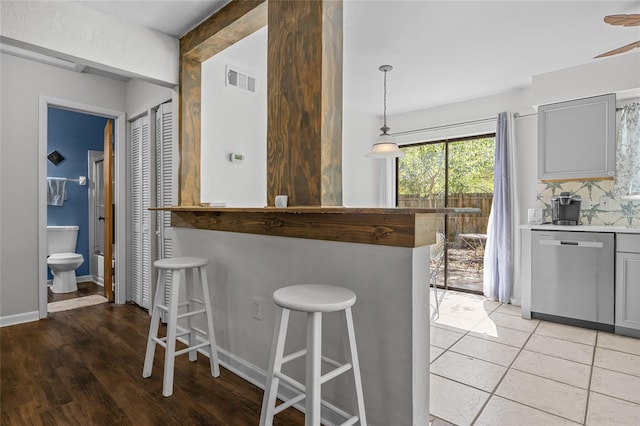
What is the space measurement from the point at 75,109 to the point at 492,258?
518 centimetres

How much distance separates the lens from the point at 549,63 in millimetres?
3367

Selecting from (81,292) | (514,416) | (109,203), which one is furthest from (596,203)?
(81,292)

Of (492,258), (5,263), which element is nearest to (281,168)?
(5,263)

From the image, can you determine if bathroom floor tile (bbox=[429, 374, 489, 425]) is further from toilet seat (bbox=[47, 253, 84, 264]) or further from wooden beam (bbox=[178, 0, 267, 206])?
toilet seat (bbox=[47, 253, 84, 264])

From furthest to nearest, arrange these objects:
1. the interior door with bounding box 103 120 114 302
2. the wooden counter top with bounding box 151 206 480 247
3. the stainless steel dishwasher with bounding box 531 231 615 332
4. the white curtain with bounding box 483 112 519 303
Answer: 1. the white curtain with bounding box 483 112 519 303
2. the interior door with bounding box 103 120 114 302
3. the stainless steel dishwasher with bounding box 531 231 615 332
4. the wooden counter top with bounding box 151 206 480 247

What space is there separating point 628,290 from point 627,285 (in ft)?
0.15

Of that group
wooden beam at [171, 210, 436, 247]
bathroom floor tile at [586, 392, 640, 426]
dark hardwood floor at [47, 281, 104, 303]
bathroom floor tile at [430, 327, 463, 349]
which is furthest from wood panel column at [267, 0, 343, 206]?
dark hardwood floor at [47, 281, 104, 303]

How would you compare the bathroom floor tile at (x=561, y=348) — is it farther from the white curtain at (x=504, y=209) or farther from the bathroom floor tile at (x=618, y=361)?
the white curtain at (x=504, y=209)

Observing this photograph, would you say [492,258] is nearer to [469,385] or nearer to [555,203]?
[555,203]

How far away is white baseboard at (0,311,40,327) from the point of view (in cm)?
310

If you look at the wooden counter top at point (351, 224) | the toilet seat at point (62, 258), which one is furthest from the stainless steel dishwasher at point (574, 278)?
the toilet seat at point (62, 258)

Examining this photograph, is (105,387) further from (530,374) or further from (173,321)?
(530,374)

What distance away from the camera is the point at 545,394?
6.64ft

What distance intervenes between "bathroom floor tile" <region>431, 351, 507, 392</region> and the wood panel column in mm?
1454
